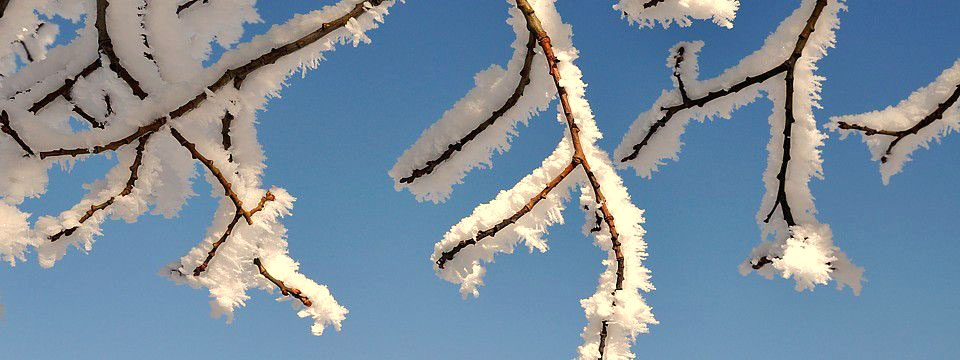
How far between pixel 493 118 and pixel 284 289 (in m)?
0.74

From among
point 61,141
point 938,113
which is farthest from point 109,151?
point 938,113

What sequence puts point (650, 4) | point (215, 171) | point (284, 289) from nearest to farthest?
point (215, 171) < point (650, 4) < point (284, 289)

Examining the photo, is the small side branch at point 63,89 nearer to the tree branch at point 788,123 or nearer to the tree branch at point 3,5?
the tree branch at point 3,5

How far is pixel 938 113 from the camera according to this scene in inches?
63.2

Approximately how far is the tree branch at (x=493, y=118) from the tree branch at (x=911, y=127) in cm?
83

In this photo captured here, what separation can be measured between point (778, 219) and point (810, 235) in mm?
110

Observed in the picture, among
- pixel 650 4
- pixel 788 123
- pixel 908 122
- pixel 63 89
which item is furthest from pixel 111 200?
pixel 908 122

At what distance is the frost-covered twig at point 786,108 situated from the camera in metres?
1.57

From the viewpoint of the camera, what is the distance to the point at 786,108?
Result: 65.6 inches

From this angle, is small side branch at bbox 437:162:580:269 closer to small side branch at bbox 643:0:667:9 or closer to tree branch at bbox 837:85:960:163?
small side branch at bbox 643:0:667:9

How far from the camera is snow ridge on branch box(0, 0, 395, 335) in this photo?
4.56ft

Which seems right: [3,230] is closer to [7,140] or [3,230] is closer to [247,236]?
[7,140]

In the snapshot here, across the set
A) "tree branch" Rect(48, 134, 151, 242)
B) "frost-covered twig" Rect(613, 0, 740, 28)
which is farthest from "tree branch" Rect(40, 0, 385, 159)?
"frost-covered twig" Rect(613, 0, 740, 28)

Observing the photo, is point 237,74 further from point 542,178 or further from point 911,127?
point 911,127
